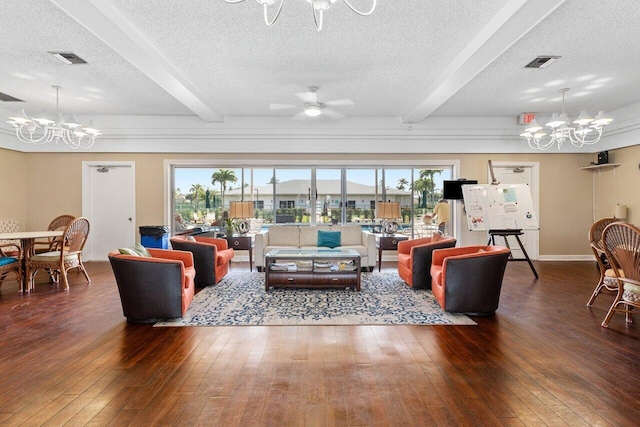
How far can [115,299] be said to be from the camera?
4.51 metres

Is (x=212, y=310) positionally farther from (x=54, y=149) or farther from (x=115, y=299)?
(x=54, y=149)

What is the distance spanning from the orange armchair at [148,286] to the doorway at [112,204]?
433 cm

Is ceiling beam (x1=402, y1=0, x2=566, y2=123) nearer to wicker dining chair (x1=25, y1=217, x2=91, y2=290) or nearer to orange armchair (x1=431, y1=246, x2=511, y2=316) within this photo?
orange armchair (x1=431, y1=246, x2=511, y2=316)

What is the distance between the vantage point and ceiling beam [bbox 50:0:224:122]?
10.3ft

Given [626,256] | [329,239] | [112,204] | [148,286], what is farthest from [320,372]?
[112,204]

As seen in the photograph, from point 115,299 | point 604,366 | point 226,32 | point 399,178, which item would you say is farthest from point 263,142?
point 604,366

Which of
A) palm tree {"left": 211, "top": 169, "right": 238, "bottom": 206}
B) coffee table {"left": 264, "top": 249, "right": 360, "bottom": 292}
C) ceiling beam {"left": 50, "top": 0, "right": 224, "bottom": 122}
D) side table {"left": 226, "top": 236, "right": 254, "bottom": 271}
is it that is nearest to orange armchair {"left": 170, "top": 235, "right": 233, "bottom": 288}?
coffee table {"left": 264, "top": 249, "right": 360, "bottom": 292}

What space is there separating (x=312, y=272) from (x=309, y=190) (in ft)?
11.0

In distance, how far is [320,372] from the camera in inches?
100

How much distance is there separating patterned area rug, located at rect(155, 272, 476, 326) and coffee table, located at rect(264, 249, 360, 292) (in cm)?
12

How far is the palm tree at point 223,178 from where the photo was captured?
7.95m

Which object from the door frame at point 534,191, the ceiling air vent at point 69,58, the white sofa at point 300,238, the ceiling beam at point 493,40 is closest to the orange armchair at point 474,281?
the ceiling beam at point 493,40

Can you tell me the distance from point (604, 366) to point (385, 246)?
3.99 metres

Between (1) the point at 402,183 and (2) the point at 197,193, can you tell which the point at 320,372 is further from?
(2) the point at 197,193
